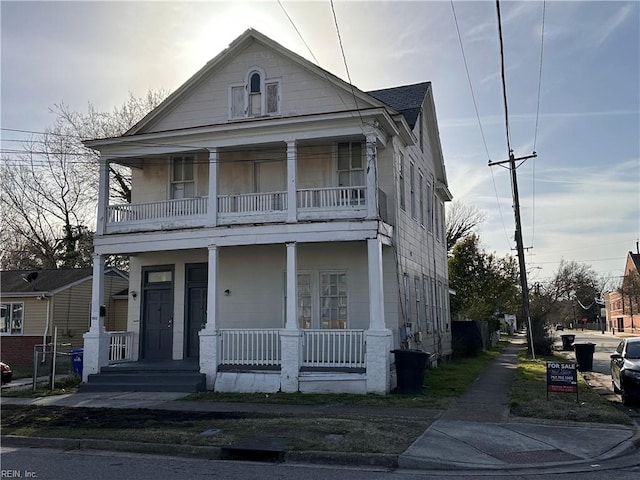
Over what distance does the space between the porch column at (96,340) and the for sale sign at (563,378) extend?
434 inches

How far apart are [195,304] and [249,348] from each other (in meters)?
2.89

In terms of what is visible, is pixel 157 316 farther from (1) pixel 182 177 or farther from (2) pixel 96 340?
(1) pixel 182 177

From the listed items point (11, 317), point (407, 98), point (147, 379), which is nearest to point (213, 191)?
point (147, 379)

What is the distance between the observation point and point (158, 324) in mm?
17281

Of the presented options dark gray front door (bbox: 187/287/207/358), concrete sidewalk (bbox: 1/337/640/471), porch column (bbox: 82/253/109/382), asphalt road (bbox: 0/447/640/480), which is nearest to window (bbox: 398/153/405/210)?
concrete sidewalk (bbox: 1/337/640/471)

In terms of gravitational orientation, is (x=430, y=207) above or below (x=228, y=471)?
above

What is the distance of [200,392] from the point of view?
13.9 metres

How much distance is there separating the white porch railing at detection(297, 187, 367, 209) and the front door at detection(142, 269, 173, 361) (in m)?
5.02

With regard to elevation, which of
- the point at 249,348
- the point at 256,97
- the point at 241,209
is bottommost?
the point at 249,348

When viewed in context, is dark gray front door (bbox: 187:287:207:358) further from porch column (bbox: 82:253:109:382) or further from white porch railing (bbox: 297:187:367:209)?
white porch railing (bbox: 297:187:367:209)

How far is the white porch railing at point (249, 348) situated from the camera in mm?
14445

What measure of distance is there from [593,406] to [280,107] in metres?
10.6

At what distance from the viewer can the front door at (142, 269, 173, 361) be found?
1711 centimetres

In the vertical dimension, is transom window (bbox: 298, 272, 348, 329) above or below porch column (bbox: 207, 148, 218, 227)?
below
